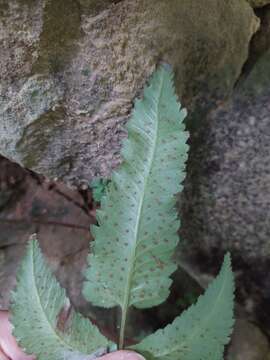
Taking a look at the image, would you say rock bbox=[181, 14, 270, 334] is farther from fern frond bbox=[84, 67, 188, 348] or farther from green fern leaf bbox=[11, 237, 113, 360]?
green fern leaf bbox=[11, 237, 113, 360]

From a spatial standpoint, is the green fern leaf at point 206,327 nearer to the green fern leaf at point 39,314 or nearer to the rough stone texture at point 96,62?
the green fern leaf at point 39,314

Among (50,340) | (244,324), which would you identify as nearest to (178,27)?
(50,340)

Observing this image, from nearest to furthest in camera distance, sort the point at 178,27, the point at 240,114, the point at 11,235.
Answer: the point at 178,27, the point at 240,114, the point at 11,235

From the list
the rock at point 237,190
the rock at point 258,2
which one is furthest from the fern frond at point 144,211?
the rock at point 258,2

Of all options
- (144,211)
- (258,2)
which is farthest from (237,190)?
(258,2)

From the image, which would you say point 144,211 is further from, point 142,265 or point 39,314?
point 39,314

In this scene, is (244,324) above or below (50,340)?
below

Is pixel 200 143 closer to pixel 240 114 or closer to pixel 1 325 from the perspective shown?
pixel 240 114
